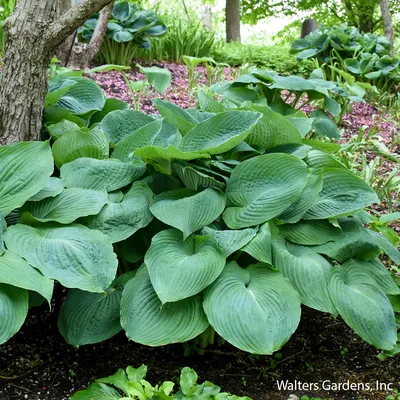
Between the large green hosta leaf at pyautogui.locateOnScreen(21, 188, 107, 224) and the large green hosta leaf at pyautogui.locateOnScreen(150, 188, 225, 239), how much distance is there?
0.68ft

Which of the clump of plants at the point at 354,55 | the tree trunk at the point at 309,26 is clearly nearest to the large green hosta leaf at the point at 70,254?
the clump of plants at the point at 354,55

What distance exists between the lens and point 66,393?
1.96m

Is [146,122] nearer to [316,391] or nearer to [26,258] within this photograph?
[26,258]

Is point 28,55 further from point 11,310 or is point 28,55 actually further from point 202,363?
point 202,363

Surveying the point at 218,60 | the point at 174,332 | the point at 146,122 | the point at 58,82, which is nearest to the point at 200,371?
the point at 174,332

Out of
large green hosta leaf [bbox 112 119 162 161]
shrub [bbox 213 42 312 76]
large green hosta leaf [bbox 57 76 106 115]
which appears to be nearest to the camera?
large green hosta leaf [bbox 112 119 162 161]

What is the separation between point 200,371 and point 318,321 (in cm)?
66

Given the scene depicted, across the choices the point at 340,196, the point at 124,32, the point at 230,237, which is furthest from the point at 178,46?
the point at 230,237

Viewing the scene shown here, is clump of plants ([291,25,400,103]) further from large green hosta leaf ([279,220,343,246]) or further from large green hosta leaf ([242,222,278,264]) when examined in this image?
large green hosta leaf ([242,222,278,264])

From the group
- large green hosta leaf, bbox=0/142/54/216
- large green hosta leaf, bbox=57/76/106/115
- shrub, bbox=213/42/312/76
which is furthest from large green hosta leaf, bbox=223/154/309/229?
shrub, bbox=213/42/312/76

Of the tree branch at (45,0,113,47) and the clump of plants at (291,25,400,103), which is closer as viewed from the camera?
the tree branch at (45,0,113,47)

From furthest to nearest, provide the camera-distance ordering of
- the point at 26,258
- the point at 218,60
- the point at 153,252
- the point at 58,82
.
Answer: the point at 218,60, the point at 58,82, the point at 153,252, the point at 26,258

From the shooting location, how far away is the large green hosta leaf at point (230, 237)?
1.96 m

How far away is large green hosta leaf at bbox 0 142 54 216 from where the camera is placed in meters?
1.97
